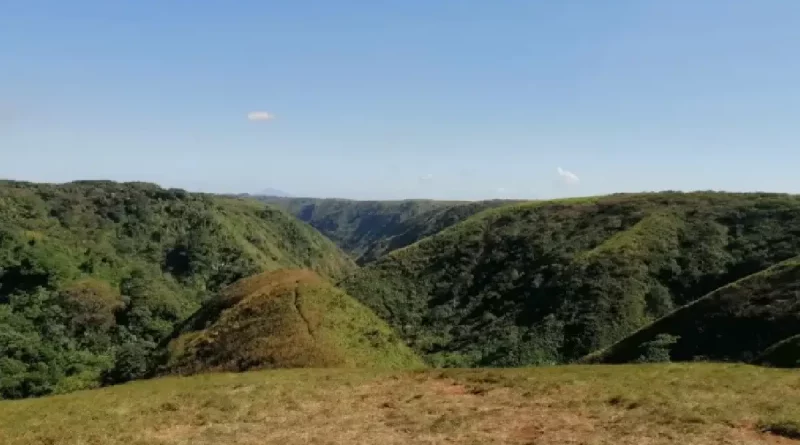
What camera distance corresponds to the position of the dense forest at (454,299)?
4453 cm

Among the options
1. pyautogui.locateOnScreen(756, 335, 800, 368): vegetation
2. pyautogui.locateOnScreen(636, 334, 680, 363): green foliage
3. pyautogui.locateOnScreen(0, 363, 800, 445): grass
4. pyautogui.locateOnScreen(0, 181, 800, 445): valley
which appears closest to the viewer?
pyautogui.locateOnScreen(0, 363, 800, 445): grass

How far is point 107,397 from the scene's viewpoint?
95.8ft

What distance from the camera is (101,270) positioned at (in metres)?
126

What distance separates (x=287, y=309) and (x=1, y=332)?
6624 cm

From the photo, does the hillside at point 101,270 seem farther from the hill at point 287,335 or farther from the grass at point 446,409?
the grass at point 446,409

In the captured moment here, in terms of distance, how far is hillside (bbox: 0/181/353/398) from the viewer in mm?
89500

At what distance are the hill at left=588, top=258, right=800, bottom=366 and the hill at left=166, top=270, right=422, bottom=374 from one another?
1625 cm

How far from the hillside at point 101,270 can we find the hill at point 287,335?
12080 millimetres

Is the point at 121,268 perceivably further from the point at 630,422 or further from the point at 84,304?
the point at 630,422

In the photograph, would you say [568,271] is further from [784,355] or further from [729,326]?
[784,355]

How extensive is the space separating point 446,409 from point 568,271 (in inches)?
2074

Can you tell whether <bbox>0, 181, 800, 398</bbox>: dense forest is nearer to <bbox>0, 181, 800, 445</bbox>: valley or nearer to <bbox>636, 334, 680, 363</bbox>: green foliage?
<bbox>636, 334, 680, 363</bbox>: green foliage

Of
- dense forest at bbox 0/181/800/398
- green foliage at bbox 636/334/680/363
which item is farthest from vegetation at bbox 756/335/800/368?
green foliage at bbox 636/334/680/363

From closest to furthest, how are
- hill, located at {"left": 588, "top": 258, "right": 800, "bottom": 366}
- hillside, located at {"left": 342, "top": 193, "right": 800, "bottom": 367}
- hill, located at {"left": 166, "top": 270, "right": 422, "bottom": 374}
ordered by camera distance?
hill, located at {"left": 166, "top": 270, "right": 422, "bottom": 374}
hill, located at {"left": 588, "top": 258, "right": 800, "bottom": 366}
hillside, located at {"left": 342, "top": 193, "right": 800, "bottom": 367}
